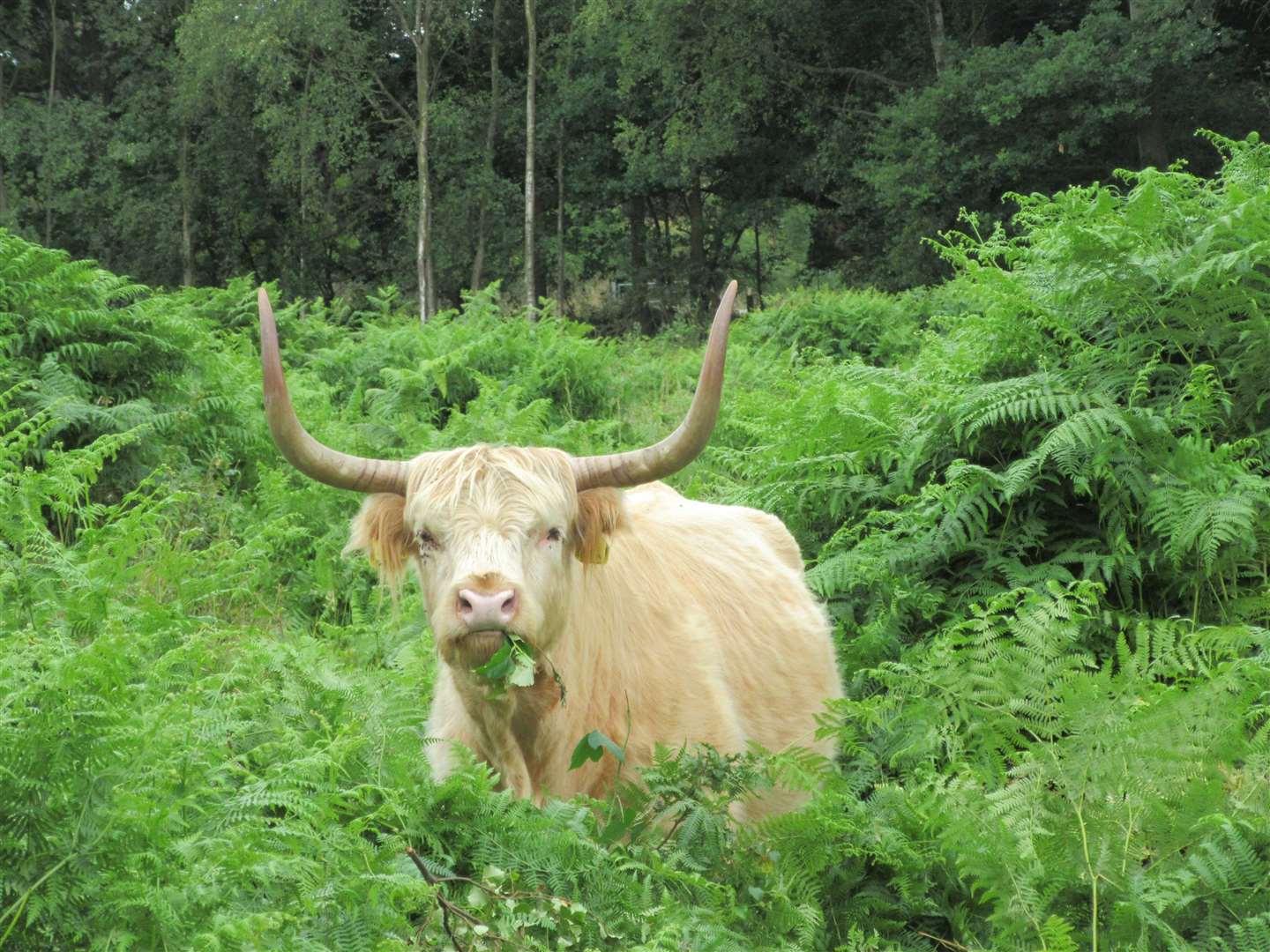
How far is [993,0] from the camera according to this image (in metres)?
33.5

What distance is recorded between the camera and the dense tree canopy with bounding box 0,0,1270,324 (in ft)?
94.8

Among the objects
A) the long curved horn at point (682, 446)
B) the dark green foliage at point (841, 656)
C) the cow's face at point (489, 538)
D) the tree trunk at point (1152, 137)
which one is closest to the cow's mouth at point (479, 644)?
the cow's face at point (489, 538)

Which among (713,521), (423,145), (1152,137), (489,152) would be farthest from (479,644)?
(489,152)

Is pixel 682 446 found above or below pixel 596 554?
above

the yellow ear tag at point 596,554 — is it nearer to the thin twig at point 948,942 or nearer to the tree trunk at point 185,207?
the thin twig at point 948,942

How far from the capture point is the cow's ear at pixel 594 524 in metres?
4.38

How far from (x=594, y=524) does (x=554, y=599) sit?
38cm

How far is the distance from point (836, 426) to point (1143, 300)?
1719 mm

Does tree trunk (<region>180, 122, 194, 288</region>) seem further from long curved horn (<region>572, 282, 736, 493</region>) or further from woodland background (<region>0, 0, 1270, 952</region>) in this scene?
long curved horn (<region>572, 282, 736, 493</region>)

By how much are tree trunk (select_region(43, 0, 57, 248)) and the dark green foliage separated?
35.1 m

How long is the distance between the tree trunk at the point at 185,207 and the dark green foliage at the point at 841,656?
34.0 meters

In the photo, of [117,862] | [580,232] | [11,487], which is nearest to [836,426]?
[11,487]

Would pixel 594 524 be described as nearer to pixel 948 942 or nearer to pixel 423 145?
pixel 948 942

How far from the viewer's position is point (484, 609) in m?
3.66
